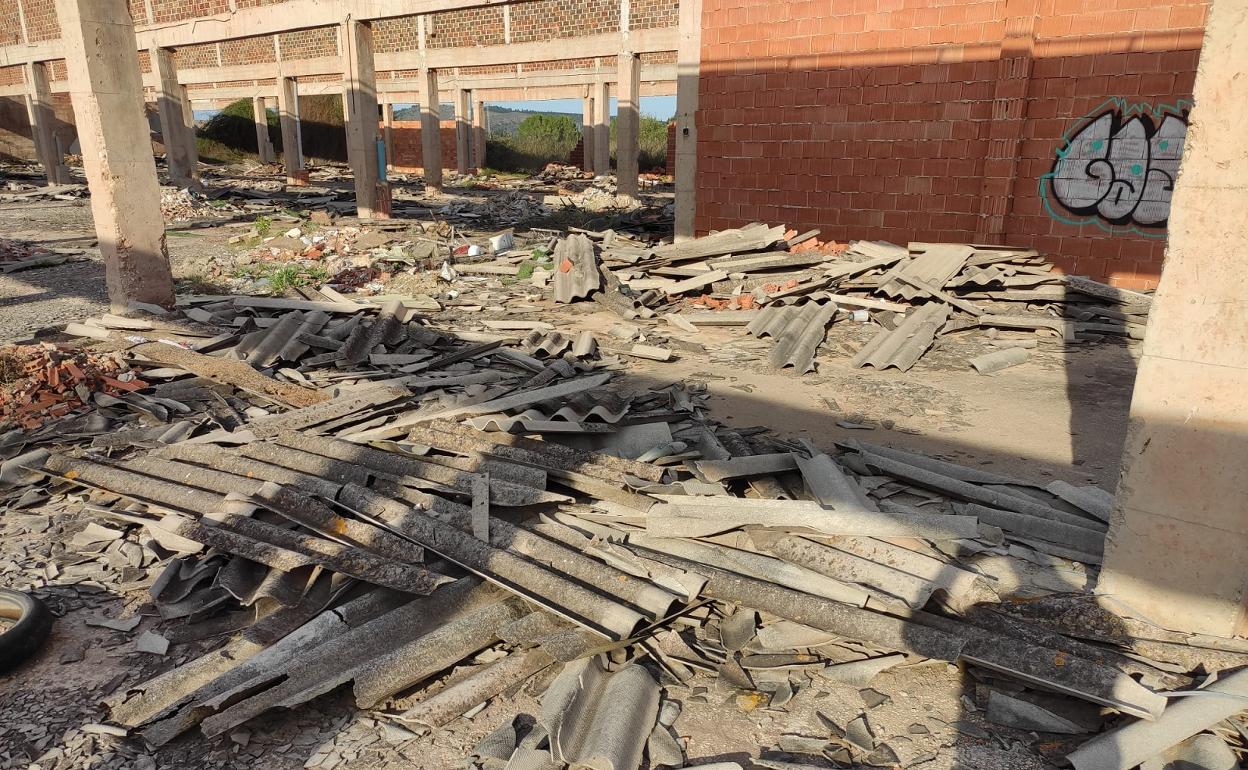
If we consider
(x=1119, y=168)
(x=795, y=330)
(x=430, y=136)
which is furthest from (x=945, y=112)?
(x=430, y=136)

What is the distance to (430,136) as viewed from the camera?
86.1ft

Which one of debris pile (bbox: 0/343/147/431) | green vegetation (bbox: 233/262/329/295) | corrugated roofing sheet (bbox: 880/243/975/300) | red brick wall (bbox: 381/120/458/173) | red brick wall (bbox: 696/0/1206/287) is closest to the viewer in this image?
debris pile (bbox: 0/343/147/431)

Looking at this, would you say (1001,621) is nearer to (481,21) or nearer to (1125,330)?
(1125,330)

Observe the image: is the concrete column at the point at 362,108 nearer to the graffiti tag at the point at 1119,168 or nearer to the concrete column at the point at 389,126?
the graffiti tag at the point at 1119,168

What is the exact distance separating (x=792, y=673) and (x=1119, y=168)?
974 cm

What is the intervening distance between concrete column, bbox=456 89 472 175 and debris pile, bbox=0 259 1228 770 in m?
28.4

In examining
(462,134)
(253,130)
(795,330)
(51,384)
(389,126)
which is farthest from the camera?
(253,130)

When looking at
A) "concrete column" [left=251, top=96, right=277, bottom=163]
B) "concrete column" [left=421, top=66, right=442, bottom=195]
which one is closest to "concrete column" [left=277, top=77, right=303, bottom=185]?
"concrete column" [left=251, top=96, right=277, bottom=163]

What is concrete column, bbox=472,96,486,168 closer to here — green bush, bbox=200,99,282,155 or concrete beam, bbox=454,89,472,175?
concrete beam, bbox=454,89,472,175

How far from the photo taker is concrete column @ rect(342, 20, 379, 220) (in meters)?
17.4

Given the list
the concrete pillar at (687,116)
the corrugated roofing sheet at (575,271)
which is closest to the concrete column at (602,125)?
the concrete pillar at (687,116)

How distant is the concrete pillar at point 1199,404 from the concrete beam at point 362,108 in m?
17.3

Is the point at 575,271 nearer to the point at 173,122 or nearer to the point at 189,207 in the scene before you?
the point at 189,207

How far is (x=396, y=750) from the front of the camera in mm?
3080
